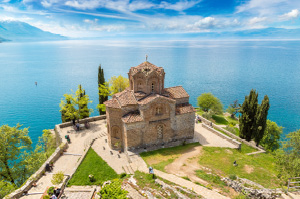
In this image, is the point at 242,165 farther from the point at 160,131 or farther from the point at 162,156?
the point at 160,131

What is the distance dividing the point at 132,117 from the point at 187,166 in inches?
362

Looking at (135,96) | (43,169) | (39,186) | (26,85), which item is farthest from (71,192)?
(26,85)

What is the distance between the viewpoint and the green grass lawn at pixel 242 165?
64.6 ft

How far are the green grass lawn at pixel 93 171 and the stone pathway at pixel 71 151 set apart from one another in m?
1.47

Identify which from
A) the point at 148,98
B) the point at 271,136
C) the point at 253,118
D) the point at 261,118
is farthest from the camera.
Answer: the point at 271,136

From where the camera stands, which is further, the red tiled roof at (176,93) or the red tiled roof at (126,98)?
the red tiled roof at (176,93)

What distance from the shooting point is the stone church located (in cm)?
2483

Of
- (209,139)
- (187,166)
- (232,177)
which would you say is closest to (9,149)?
(187,166)

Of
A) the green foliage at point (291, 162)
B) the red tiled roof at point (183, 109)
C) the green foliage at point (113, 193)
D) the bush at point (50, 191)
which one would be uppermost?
the red tiled roof at point (183, 109)

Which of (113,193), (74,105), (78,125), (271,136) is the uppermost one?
(74,105)

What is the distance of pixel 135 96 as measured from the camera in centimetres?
2614

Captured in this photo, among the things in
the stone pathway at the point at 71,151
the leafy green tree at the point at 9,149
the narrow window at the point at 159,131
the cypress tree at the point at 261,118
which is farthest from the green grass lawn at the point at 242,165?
the leafy green tree at the point at 9,149

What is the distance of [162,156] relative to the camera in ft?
79.5

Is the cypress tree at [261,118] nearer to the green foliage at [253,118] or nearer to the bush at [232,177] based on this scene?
the green foliage at [253,118]
